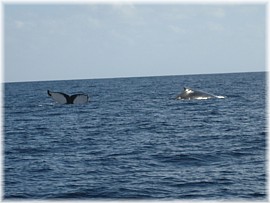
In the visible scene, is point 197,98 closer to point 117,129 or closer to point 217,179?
point 117,129

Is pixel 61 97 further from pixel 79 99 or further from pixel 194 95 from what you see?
pixel 194 95

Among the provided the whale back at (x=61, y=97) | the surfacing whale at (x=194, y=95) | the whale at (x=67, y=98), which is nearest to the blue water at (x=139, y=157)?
the whale back at (x=61, y=97)

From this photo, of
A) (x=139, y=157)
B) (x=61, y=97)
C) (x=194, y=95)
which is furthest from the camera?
(x=194, y=95)

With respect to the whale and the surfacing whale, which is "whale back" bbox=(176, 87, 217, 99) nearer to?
the surfacing whale

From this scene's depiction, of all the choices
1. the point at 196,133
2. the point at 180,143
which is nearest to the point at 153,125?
the point at 196,133

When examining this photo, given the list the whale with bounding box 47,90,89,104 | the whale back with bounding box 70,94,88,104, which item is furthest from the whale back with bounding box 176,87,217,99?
the whale with bounding box 47,90,89,104

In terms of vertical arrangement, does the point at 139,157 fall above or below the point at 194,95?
below

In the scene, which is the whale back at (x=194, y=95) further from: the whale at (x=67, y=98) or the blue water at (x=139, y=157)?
the blue water at (x=139, y=157)

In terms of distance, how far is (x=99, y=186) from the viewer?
15297 millimetres

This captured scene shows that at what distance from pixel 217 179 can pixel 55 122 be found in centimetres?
1856

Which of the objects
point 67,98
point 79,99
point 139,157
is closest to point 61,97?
point 67,98

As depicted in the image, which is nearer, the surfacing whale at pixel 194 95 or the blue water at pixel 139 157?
the blue water at pixel 139 157

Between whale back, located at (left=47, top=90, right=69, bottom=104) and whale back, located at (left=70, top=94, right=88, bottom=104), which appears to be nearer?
whale back, located at (left=47, top=90, right=69, bottom=104)

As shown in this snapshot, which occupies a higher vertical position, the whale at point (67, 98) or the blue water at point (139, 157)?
the whale at point (67, 98)
